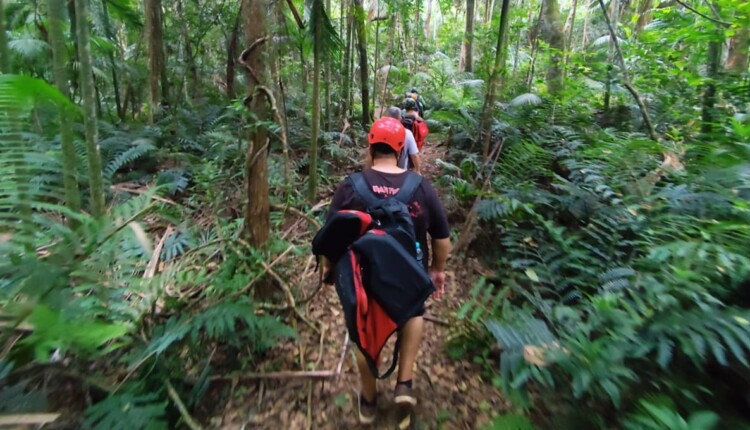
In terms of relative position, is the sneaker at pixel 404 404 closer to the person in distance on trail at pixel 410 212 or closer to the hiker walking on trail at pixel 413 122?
the person in distance on trail at pixel 410 212

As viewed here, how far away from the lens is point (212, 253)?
3562mm

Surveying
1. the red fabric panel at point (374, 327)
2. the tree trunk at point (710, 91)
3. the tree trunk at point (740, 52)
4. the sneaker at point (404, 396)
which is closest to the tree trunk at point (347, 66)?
the tree trunk at point (710, 91)

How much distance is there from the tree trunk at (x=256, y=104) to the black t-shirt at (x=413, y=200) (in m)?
0.84

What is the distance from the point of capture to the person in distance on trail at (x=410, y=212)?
2465 millimetres

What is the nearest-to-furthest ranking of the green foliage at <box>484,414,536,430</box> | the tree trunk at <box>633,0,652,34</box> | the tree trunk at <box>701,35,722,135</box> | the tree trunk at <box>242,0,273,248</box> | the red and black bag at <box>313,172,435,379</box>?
the green foliage at <box>484,414,536,430</box>
the red and black bag at <box>313,172,435,379</box>
the tree trunk at <box>242,0,273,248</box>
the tree trunk at <box>701,35,722,135</box>
the tree trunk at <box>633,0,652,34</box>

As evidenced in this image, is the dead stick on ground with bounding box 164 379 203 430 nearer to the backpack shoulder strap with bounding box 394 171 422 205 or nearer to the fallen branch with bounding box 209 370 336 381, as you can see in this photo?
the fallen branch with bounding box 209 370 336 381

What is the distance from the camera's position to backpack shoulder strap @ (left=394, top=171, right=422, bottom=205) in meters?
2.43

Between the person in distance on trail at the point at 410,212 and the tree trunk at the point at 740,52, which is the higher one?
the tree trunk at the point at 740,52

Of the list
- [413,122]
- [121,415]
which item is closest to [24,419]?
[121,415]

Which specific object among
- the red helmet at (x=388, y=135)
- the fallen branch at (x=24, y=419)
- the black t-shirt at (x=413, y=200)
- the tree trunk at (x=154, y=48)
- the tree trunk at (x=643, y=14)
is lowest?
the fallen branch at (x=24, y=419)

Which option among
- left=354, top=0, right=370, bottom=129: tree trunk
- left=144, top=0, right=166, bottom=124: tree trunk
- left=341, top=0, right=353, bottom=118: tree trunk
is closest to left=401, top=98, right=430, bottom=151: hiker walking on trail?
left=354, top=0, right=370, bottom=129: tree trunk

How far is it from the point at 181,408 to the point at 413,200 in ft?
6.09

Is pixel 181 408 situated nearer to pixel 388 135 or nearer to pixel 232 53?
pixel 388 135

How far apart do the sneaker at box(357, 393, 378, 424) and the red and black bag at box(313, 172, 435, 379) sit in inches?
21.6
